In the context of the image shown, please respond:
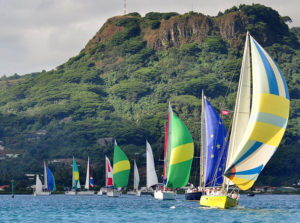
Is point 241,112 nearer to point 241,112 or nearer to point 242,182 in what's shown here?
point 241,112

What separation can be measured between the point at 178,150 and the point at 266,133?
2851 cm

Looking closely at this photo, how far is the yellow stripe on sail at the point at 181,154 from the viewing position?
270 feet

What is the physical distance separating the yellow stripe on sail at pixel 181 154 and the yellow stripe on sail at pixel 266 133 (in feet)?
93.0

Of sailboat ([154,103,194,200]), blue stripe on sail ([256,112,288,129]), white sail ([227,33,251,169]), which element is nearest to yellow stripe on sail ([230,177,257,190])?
white sail ([227,33,251,169])

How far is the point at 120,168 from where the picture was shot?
124812mm

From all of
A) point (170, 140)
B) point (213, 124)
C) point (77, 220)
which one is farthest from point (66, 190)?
point (77, 220)

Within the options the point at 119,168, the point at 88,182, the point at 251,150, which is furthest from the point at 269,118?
the point at 88,182

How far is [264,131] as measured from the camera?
54.2 meters

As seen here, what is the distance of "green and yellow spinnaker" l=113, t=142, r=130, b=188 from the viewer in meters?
124

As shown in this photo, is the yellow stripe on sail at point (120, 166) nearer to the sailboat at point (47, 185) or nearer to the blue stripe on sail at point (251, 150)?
the sailboat at point (47, 185)

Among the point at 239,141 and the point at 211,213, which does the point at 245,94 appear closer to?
the point at 239,141

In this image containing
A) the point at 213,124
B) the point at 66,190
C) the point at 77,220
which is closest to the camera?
the point at 77,220

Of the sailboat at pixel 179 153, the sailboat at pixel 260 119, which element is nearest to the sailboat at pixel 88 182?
the sailboat at pixel 179 153

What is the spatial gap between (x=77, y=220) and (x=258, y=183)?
144219 millimetres
